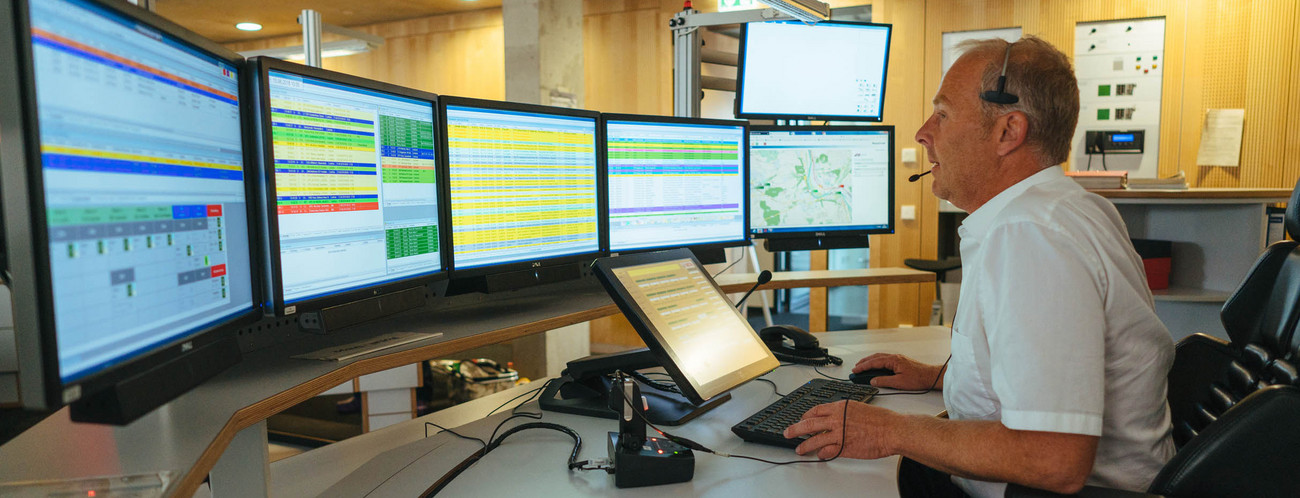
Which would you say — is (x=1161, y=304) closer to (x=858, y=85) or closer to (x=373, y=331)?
(x=858, y=85)

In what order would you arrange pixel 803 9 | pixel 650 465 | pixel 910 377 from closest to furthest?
1. pixel 650 465
2. pixel 910 377
3. pixel 803 9

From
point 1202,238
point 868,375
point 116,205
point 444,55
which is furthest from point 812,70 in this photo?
point 444,55

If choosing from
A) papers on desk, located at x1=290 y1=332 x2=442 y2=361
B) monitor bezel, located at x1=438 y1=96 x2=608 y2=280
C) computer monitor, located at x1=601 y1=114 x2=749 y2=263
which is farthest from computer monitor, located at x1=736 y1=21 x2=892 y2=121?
papers on desk, located at x1=290 y1=332 x2=442 y2=361

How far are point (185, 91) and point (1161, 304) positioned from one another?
3.46 metres

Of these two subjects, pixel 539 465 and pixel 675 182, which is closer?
pixel 539 465

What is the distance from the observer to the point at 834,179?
2.27 metres

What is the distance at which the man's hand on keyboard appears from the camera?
1.04 m

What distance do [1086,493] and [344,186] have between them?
3.55ft

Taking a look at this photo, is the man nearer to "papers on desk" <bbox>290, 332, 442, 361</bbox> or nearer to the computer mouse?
the computer mouse

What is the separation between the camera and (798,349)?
1727mm

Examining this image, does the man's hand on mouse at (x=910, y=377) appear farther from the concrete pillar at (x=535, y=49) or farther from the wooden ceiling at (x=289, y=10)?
the wooden ceiling at (x=289, y=10)

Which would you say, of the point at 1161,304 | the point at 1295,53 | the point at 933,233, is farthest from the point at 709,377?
the point at 1295,53

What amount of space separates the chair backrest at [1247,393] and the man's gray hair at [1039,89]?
1.22 feet

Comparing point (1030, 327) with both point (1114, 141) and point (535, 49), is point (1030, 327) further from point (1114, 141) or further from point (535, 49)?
point (1114, 141)
